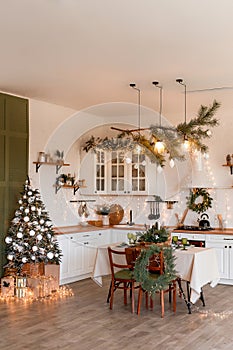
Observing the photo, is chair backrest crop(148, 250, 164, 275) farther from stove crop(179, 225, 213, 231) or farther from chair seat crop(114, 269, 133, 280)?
stove crop(179, 225, 213, 231)

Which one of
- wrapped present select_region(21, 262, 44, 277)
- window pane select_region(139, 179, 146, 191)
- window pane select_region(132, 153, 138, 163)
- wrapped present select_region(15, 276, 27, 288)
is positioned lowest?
wrapped present select_region(15, 276, 27, 288)

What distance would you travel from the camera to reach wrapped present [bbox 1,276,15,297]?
268 inches

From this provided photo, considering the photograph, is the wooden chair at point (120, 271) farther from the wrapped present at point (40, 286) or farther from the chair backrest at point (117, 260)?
the wrapped present at point (40, 286)

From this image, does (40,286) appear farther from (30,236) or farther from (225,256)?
(225,256)

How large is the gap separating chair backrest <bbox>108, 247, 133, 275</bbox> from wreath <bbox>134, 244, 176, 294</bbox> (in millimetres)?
223

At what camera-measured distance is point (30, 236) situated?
22.7 feet

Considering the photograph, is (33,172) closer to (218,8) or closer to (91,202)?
(91,202)

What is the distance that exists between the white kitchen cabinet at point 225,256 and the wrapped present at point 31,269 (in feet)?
9.58

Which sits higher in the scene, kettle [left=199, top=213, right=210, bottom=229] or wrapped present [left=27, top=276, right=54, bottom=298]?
kettle [left=199, top=213, right=210, bottom=229]

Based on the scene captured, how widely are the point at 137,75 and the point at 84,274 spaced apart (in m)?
3.77

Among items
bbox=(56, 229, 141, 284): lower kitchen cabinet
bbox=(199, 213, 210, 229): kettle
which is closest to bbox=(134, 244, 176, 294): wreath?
bbox=(56, 229, 141, 284): lower kitchen cabinet

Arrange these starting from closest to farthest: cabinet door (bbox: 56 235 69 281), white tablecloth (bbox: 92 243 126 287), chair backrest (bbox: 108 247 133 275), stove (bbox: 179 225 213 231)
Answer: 1. chair backrest (bbox: 108 247 133 275)
2. white tablecloth (bbox: 92 243 126 287)
3. cabinet door (bbox: 56 235 69 281)
4. stove (bbox: 179 225 213 231)

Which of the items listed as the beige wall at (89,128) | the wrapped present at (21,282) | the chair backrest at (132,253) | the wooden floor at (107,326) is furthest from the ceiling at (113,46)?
the wooden floor at (107,326)

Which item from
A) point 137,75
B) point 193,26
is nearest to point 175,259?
point 137,75
